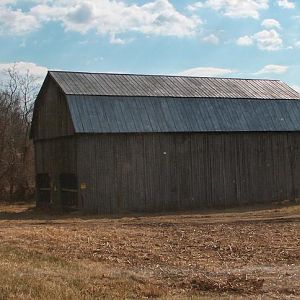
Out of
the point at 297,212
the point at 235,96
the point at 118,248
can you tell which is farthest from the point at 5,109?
the point at 118,248

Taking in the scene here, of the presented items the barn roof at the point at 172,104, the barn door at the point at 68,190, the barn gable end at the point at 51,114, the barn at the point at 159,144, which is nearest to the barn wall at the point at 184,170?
the barn at the point at 159,144

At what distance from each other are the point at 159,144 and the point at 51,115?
696 cm

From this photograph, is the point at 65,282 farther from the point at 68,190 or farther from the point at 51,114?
the point at 51,114

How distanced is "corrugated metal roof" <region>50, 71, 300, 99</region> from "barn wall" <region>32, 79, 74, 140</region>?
3.49ft

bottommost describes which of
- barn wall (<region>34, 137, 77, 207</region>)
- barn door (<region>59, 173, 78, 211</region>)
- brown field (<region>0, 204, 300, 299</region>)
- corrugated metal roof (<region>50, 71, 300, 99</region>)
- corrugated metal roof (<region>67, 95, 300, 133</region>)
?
brown field (<region>0, 204, 300, 299</region>)

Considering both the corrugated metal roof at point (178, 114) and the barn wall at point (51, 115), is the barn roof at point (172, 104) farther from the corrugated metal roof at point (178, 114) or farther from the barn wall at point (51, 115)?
the barn wall at point (51, 115)

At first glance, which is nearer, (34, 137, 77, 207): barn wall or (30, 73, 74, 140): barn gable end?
(34, 137, 77, 207): barn wall

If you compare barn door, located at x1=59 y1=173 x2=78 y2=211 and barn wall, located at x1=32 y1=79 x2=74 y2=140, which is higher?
barn wall, located at x1=32 y1=79 x2=74 y2=140

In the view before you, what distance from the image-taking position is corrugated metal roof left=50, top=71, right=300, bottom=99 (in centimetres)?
3391

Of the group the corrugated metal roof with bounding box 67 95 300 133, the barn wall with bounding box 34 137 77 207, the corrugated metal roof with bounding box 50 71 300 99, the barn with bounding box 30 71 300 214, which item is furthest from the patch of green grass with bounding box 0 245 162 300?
the corrugated metal roof with bounding box 50 71 300 99

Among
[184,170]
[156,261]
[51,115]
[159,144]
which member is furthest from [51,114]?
[156,261]

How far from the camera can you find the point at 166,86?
36562mm

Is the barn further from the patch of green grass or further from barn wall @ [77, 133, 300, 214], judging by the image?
the patch of green grass

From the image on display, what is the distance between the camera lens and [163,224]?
80.3 feet
